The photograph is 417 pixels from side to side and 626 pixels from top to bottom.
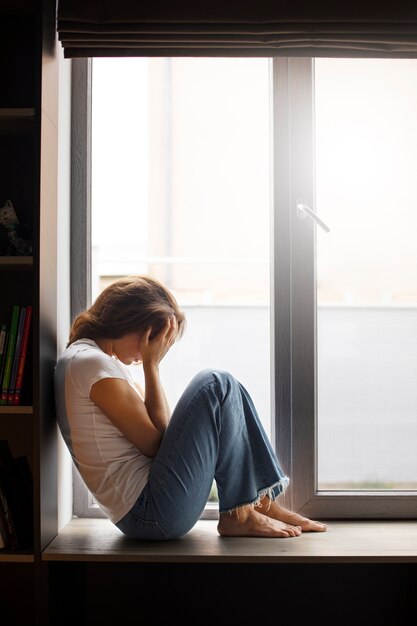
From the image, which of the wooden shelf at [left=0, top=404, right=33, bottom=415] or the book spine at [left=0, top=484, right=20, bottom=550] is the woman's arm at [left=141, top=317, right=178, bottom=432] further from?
the book spine at [left=0, top=484, right=20, bottom=550]

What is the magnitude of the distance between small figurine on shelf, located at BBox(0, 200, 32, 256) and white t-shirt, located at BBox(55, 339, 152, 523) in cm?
35

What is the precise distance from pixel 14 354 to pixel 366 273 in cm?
121

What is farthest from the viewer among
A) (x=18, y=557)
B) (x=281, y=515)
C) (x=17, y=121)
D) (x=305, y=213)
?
(x=305, y=213)

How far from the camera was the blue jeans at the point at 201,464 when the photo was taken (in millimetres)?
2115

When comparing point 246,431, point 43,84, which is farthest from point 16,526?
point 43,84

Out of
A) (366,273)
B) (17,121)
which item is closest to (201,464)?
(366,273)

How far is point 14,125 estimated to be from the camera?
Answer: 7.41 feet

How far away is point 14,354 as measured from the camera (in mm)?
2143

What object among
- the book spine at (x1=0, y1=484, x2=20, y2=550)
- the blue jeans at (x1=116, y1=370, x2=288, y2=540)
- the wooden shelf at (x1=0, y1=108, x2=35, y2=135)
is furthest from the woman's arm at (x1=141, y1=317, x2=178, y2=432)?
the wooden shelf at (x1=0, y1=108, x2=35, y2=135)

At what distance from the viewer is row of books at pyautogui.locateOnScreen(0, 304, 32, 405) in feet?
6.98

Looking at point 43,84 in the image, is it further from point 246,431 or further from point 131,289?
point 246,431

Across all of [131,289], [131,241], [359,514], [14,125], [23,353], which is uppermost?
[14,125]

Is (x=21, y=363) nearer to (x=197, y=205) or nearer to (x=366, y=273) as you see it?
(x=197, y=205)
